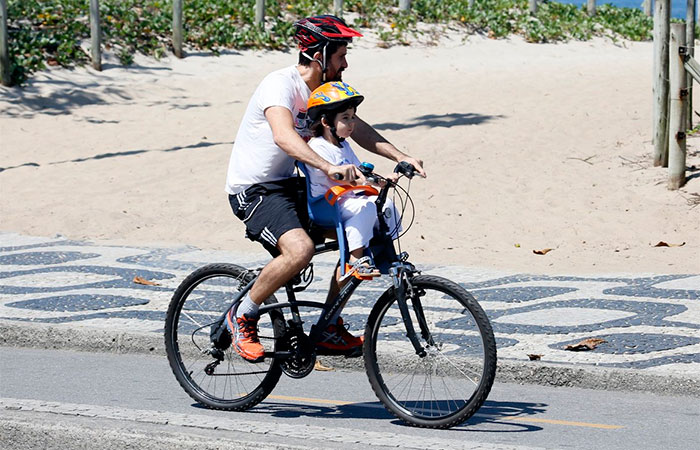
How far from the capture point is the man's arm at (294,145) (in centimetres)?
525

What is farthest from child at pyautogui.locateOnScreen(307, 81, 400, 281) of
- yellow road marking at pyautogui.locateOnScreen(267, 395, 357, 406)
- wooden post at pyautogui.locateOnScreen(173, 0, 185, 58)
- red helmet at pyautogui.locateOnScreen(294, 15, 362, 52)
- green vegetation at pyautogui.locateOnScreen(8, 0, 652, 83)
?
wooden post at pyautogui.locateOnScreen(173, 0, 185, 58)

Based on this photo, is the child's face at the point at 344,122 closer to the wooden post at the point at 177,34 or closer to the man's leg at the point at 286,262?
the man's leg at the point at 286,262

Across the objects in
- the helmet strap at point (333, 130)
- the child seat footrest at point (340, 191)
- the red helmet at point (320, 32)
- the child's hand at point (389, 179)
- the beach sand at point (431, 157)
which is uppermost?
the red helmet at point (320, 32)

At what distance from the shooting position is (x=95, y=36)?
73.2 feet

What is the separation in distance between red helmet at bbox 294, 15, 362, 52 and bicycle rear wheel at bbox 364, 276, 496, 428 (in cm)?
120

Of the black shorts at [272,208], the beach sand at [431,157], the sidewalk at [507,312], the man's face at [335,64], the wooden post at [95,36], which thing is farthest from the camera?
the wooden post at [95,36]

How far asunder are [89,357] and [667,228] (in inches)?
289

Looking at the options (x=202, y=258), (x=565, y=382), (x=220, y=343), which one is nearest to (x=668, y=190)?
(x=202, y=258)

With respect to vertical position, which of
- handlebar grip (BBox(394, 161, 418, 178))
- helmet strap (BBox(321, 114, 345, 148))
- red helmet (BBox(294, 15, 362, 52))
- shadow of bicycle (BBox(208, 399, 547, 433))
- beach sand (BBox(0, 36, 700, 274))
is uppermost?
red helmet (BBox(294, 15, 362, 52))

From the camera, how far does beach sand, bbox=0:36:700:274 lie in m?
12.6

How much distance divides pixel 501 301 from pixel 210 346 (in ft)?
10.3

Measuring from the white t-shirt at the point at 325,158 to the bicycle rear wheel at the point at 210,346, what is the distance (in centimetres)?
67

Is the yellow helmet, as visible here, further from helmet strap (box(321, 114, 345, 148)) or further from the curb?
the curb

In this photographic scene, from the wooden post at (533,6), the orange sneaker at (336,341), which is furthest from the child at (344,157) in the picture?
the wooden post at (533,6)
